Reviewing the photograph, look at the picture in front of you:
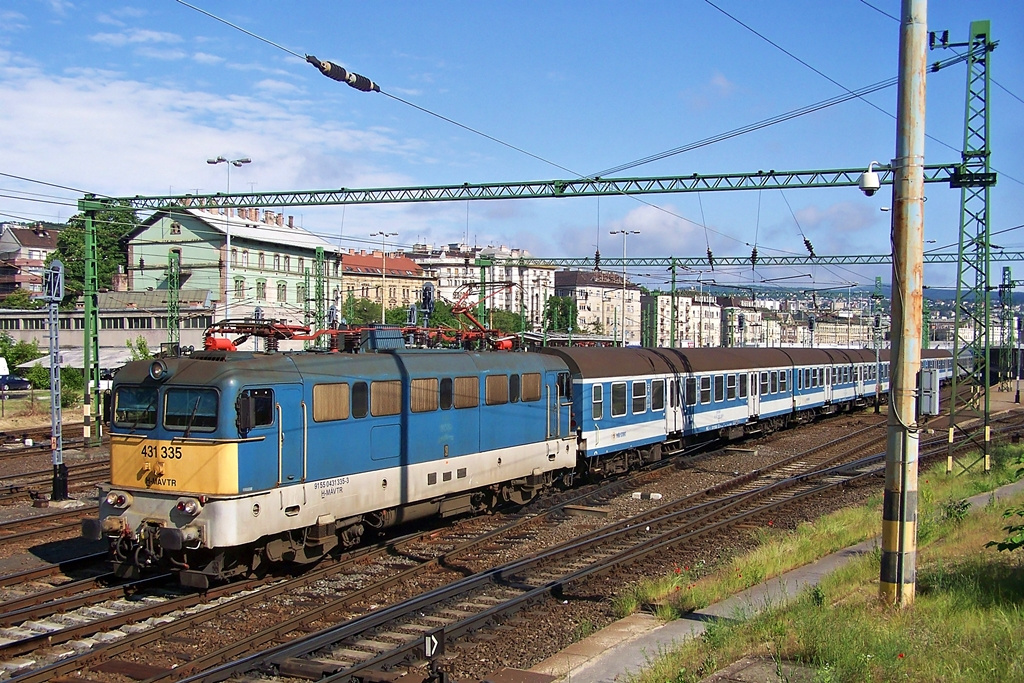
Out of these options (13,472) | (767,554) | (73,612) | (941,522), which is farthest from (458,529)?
(13,472)

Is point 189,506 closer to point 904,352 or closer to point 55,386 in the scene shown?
point 904,352

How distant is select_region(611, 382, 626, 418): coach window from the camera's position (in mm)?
21828

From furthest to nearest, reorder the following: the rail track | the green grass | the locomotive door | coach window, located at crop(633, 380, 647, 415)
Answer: coach window, located at crop(633, 380, 647, 415) → the locomotive door → the rail track → the green grass

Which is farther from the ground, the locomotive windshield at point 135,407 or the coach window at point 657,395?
the locomotive windshield at point 135,407

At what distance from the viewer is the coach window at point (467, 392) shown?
1591 centimetres

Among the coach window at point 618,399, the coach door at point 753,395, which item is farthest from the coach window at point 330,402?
the coach door at point 753,395

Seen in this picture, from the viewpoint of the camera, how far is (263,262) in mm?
71875

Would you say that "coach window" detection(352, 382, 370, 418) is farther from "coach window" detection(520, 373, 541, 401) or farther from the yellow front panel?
"coach window" detection(520, 373, 541, 401)

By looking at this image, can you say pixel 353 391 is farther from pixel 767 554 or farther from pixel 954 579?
pixel 954 579

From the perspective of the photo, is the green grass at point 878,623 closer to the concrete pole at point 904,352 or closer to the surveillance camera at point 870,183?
the concrete pole at point 904,352

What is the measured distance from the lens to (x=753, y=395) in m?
30.6

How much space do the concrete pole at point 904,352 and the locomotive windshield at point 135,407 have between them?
940 centimetres

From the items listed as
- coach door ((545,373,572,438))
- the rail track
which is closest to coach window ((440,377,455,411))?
the rail track

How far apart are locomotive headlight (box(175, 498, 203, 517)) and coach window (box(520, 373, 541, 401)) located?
7753mm
